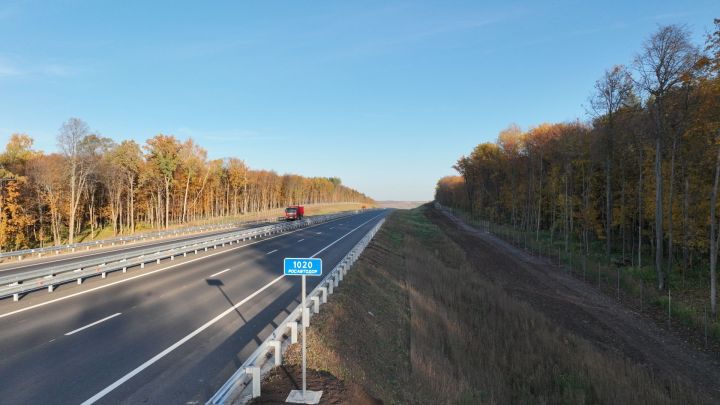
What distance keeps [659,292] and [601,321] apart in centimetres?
658

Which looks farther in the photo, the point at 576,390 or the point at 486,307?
the point at 486,307

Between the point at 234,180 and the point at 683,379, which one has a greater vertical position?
the point at 234,180

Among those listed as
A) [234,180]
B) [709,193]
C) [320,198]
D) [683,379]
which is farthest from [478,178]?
[320,198]

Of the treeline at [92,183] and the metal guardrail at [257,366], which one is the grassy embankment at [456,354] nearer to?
the metal guardrail at [257,366]

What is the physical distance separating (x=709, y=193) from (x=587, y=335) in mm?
14108

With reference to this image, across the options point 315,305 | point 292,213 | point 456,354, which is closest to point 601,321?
point 456,354

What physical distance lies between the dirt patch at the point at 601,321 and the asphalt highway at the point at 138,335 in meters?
13.2

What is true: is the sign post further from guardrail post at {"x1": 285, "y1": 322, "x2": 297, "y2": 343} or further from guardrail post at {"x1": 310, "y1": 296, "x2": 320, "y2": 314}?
guardrail post at {"x1": 310, "y1": 296, "x2": 320, "y2": 314}

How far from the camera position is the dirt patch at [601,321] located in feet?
45.0

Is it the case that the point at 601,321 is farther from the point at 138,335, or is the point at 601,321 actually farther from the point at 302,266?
the point at 138,335

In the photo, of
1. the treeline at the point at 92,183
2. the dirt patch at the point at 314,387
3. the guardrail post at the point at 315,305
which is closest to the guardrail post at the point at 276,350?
the dirt patch at the point at 314,387

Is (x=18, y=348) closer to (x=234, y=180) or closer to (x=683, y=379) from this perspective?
(x=683, y=379)

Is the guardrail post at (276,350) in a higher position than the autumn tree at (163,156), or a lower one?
lower

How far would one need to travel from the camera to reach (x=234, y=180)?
92.1m
